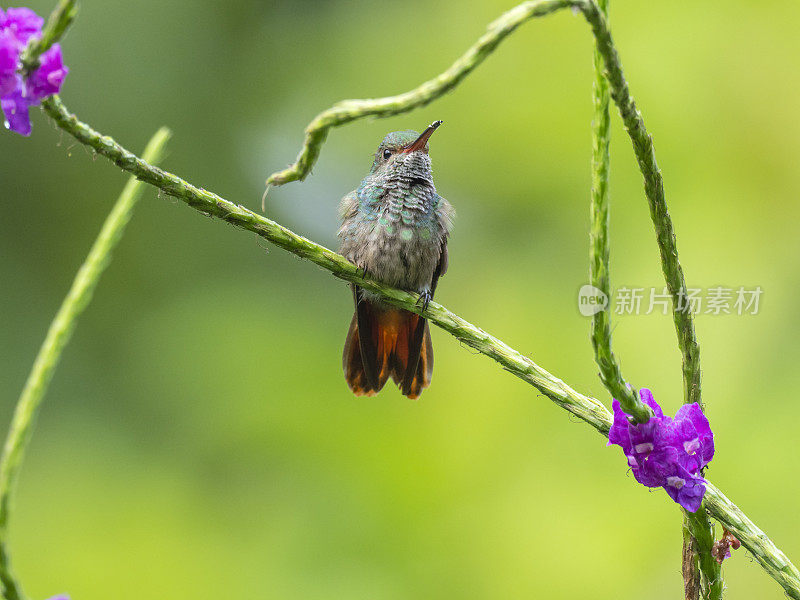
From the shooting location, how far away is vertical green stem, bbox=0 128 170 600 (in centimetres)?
88

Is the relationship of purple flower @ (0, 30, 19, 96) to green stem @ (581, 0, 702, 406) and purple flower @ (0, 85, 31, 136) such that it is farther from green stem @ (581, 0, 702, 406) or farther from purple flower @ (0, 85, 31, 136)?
green stem @ (581, 0, 702, 406)

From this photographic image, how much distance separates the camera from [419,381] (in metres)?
2.94

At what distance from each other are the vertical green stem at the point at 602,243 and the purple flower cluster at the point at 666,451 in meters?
0.03

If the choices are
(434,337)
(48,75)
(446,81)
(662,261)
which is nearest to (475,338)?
(662,261)

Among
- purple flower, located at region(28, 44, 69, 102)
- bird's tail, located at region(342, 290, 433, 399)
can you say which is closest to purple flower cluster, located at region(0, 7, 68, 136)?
purple flower, located at region(28, 44, 69, 102)

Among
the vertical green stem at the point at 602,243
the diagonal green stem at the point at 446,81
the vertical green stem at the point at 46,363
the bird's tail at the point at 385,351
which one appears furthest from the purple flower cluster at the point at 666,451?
the bird's tail at the point at 385,351

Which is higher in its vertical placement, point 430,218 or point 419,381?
point 430,218

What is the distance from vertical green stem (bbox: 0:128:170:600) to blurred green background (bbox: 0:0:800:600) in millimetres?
4063

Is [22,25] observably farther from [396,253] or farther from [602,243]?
[396,253]

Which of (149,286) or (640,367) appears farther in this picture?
(149,286)

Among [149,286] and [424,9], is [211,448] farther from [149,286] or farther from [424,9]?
[424,9]

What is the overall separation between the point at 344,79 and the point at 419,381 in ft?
20.8

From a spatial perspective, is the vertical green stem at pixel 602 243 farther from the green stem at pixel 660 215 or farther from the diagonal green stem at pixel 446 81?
the diagonal green stem at pixel 446 81

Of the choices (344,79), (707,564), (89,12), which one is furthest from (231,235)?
(707,564)
